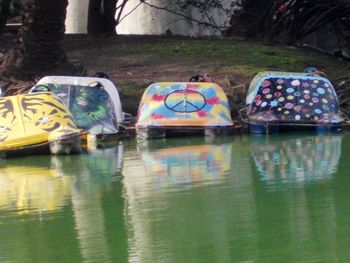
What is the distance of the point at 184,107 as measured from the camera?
11820 mm

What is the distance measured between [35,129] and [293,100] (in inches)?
146

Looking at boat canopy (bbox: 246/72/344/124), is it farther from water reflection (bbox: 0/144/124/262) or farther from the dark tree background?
the dark tree background

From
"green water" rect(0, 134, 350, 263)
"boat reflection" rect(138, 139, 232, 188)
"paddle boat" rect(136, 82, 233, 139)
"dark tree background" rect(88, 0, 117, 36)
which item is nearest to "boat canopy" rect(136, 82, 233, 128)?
"paddle boat" rect(136, 82, 233, 139)

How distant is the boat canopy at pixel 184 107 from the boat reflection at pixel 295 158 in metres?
0.67

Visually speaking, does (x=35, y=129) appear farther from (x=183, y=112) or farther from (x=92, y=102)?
(x=183, y=112)

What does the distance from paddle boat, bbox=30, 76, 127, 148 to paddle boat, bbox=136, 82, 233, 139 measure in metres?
0.39

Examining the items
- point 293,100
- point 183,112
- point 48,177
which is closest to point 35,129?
point 48,177

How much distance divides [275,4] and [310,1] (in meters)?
0.76

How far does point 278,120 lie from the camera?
12000 mm

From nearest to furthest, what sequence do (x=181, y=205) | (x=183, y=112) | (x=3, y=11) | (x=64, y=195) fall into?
(x=181, y=205)
(x=64, y=195)
(x=183, y=112)
(x=3, y=11)

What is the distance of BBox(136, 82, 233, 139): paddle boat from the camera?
460 inches

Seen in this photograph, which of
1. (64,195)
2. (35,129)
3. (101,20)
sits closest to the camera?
(64,195)

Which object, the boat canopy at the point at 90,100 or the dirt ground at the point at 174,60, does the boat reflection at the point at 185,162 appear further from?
the dirt ground at the point at 174,60

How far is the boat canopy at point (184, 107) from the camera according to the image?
11742 mm
